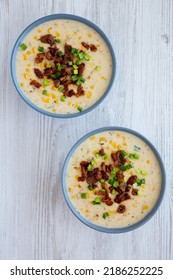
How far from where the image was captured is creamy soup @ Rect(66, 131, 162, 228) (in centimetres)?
179

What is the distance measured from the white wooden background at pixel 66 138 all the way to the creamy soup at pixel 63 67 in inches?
4.7

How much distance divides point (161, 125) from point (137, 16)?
50 cm

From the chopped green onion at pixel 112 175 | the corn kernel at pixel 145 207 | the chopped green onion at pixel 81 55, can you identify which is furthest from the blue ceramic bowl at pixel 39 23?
the corn kernel at pixel 145 207

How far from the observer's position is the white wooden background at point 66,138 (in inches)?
75.4

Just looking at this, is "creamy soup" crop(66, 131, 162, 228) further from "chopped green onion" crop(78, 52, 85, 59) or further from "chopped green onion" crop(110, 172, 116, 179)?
"chopped green onion" crop(78, 52, 85, 59)

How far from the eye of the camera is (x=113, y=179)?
5.88ft

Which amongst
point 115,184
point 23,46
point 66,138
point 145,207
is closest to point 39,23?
point 23,46

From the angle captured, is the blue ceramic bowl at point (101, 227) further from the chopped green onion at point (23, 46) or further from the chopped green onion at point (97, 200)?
the chopped green onion at point (23, 46)

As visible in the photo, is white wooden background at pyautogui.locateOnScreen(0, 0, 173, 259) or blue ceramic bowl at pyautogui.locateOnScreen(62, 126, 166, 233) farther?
white wooden background at pyautogui.locateOnScreen(0, 0, 173, 259)

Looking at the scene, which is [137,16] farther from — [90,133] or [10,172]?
[10,172]

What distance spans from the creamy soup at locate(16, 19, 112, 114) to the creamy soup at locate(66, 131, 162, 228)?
0.62ft

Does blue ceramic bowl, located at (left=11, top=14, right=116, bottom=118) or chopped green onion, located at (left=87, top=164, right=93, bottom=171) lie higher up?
blue ceramic bowl, located at (left=11, top=14, right=116, bottom=118)

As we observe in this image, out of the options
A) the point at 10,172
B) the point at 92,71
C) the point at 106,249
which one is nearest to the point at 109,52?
the point at 92,71

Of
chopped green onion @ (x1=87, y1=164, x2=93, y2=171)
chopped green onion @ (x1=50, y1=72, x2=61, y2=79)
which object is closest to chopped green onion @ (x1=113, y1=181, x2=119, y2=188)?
chopped green onion @ (x1=87, y1=164, x2=93, y2=171)
